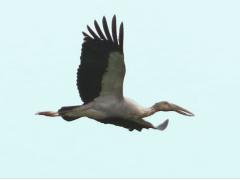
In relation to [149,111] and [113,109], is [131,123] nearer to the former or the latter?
[149,111]

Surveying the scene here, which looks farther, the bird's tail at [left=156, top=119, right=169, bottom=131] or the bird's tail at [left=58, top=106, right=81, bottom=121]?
the bird's tail at [left=156, top=119, right=169, bottom=131]

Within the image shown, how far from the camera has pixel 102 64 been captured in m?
31.0

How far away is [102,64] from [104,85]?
55 cm

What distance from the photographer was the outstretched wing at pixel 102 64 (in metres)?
30.8

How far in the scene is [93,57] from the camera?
3100 cm

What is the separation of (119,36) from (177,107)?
257 centimetres

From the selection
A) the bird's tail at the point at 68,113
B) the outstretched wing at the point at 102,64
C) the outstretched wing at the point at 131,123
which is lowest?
the outstretched wing at the point at 131,123

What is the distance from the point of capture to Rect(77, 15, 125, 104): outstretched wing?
3075 centimetres

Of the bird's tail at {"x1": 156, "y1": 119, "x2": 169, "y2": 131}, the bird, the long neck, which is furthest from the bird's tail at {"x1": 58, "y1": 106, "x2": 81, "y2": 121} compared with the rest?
the bird's tail at {"x1": 156, "y1": 119, "x2": 169, "y2": 131}

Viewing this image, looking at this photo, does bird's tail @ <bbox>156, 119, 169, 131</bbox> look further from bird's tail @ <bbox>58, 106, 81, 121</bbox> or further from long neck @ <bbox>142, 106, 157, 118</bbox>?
bird's tail @ <bbox>58, 106, 81, 121</bbox>

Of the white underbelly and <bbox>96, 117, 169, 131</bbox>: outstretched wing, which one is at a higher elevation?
the white underbelly

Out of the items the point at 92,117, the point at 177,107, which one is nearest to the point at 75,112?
the point at 92,117

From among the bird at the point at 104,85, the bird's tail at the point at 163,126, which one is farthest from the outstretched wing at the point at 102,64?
the bird's tail at the point at 163,126

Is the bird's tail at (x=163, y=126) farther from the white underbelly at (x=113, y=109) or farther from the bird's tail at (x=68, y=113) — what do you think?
the bird's tail at (x=68, y=113)
